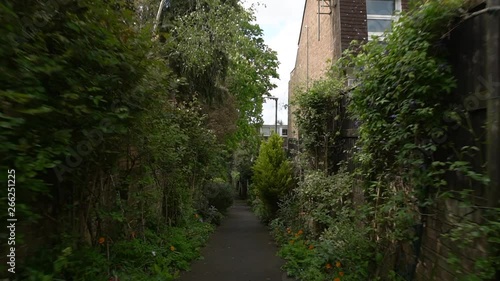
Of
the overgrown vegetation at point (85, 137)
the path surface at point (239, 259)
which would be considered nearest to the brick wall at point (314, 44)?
the path surface at point (239, 259)

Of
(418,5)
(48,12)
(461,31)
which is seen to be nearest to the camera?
(48,12)

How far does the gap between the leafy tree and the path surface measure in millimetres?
1014

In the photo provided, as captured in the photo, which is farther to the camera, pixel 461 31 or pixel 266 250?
pixel 266 250

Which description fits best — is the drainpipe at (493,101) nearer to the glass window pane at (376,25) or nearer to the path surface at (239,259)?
the path surface at (239,259)

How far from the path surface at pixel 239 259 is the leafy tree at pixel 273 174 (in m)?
1.01

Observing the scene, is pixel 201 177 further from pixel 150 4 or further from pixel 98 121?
pixel 98 121

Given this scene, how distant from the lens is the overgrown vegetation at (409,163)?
287 centimetres

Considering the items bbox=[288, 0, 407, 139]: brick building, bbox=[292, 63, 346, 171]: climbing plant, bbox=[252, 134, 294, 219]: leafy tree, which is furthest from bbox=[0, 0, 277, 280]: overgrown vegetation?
bbox=[288, 0, 407, 139]: brick building

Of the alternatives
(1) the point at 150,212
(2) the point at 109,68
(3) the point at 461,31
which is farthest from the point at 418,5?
(1) the point at 150,212

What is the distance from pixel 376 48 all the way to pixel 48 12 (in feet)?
9.88

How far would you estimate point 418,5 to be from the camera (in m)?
3.39

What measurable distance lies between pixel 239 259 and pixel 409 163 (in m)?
4.96

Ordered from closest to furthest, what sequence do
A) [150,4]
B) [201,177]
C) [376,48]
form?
[376,48] → [150,4] → [201,177]

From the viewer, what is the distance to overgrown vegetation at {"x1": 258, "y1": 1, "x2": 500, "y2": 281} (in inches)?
113
